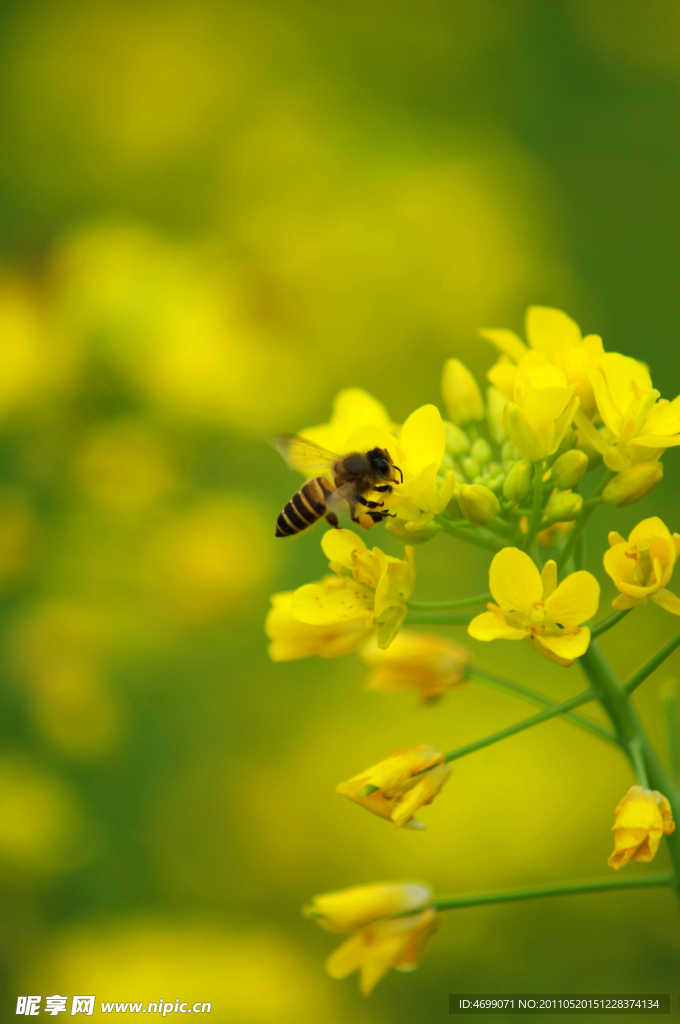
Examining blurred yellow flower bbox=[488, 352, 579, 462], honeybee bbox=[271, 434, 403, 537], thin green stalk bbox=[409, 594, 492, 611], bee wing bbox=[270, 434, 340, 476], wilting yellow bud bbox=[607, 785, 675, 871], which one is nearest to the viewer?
wilting yellow bud bbox=[607, 785, 675, 871]

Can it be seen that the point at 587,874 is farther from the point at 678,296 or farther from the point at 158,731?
the point at 678,296

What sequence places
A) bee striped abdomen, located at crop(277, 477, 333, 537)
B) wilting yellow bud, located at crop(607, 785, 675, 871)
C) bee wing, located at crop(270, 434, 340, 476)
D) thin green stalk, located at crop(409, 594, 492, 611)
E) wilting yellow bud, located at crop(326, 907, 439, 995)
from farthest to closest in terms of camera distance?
bee wing, located at crop(270, 434, 340, 476)
bee striped abdomen, located at crop(277, 477, 333, 537)
wilting yellow bud, located at crop(326, 907, 439, 995)
thin green stalk, located at crop(409, 594, 492, 611)
wilting yellow bud, located at crop(607, 785, 675, 871)

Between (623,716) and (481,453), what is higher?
(481,453)

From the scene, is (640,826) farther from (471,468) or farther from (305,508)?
(305,508)

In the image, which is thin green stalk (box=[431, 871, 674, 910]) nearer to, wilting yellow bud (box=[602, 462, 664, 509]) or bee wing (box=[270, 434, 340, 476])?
wilting yellow bud (box=[602, 462, 664, 509])

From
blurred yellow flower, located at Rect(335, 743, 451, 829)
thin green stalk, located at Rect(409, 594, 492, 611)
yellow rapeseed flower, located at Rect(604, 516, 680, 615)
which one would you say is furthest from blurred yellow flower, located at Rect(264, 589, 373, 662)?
yellow rapeseed flower, located at Rect(604, 516, 680, 615)

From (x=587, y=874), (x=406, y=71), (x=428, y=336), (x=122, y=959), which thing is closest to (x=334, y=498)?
(x=122, y=959)

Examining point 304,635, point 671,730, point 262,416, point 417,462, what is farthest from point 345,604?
point 262,416
